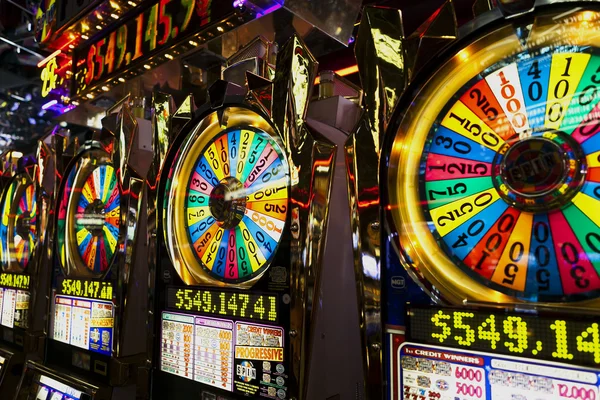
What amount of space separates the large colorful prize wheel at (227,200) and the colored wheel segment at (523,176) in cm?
72

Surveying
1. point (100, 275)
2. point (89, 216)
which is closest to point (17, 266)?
point (89, 216)

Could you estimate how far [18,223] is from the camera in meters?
4.20

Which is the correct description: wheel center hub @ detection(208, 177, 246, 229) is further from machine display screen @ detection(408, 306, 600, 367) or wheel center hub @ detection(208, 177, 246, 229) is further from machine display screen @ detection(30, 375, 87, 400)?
machine display screen @ detection(30, 375, 87, 400)

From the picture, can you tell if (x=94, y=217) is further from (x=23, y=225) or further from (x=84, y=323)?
(x=23, y=225)

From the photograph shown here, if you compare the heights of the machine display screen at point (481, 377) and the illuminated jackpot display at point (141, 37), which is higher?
the illuminated jackpot display at point (141, 37)

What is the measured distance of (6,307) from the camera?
4.00 meters

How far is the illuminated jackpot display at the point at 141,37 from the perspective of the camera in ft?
8.96

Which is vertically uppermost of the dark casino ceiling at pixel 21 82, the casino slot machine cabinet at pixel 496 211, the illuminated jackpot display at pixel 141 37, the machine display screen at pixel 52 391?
the dark casino ceiling at pixel 21 82

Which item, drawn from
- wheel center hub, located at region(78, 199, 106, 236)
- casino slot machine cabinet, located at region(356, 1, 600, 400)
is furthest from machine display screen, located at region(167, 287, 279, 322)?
wheel center hub, located at region(78, 199, 106, 236)

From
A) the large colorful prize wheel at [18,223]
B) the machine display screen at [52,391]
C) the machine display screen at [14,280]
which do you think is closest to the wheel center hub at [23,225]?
the large colorful prize wheel at [18,223]

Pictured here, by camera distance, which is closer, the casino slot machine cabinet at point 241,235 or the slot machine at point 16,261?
the casino slot machine cabinet at point 241,235

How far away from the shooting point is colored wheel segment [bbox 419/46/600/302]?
134 cm

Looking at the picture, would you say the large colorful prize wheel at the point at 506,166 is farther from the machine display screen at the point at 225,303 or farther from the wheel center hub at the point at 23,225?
the wheel center hub at the point at 23,225

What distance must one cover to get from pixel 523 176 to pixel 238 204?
4.05ft
